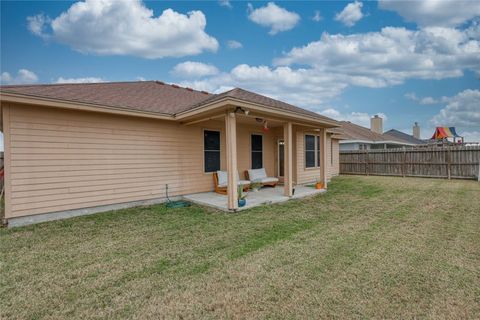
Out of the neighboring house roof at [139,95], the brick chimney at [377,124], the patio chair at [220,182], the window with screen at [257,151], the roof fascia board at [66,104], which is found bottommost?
the patio chair at [220,182]

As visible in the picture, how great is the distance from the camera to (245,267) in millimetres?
2943

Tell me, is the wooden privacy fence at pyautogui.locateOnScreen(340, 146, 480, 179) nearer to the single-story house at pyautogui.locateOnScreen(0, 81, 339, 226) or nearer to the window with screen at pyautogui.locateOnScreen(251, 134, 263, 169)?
the single-story house at pyautogui.locateOnScreen(0, 81, 339, 226)

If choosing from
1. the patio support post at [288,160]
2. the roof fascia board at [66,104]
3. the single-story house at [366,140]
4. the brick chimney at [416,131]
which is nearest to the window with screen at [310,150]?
the patio support post at [288,160]

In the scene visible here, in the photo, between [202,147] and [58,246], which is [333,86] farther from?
[58,246]

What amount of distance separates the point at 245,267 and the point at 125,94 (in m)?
6.42

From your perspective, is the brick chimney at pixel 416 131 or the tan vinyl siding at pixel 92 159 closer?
the tan vinyl siding at pixel 92 159

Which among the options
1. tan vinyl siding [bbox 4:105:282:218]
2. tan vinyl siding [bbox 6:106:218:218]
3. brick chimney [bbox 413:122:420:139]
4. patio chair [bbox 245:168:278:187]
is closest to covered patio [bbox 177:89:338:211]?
patio chair [bbox 245:168:278:187]

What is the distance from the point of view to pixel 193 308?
2154mm

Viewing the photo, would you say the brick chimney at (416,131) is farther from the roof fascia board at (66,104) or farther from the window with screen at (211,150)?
the roof fascia board at (66,104)

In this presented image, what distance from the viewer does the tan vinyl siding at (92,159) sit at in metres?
4.75

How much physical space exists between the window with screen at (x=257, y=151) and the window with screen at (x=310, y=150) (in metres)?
2.31

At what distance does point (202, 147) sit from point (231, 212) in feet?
9.52

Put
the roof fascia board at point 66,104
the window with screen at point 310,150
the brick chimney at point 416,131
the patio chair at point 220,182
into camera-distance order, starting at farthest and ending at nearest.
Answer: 1. the brick chimney at point 416,131
2. the window with screen at point 310,150
3. the patio chair at point 220,182
4. the roof fascia board at point 66,104

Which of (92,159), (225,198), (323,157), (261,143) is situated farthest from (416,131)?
(92,159)
